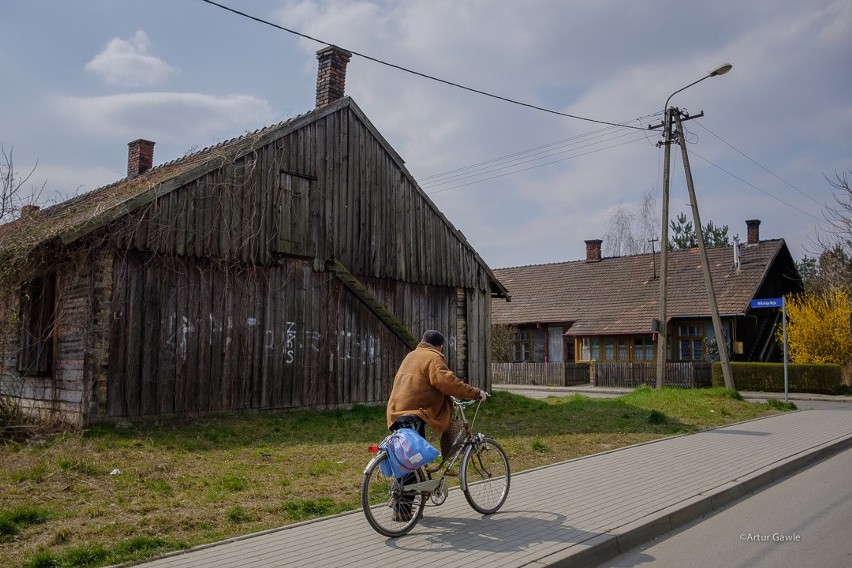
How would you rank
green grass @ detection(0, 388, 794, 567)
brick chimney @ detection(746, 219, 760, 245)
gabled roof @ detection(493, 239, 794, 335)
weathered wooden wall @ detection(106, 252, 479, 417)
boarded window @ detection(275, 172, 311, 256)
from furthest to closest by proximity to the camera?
brick chimney @ detection(746, 219, 760, 245)
gabled roof @ detection(493, 239, 794, 335)
boarded window @ detection(275, 172, 311, 256)
weathered wooden wall @ detection(106, 252, 479, 417)
green grass @ detection(0, 388, 794, 567)

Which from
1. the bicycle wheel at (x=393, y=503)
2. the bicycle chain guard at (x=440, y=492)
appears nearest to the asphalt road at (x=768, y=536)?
the bicycle chain guard at (x=440, y=492)

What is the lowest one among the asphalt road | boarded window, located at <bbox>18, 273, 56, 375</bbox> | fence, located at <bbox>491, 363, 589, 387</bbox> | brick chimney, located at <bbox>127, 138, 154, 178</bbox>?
the asphalt road

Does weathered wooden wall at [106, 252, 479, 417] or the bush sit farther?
the bush

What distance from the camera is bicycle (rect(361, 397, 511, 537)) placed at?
6.45 metres

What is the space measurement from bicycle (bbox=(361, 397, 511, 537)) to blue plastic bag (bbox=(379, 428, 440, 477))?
0.07 metres

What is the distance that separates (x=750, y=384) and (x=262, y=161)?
908 inches

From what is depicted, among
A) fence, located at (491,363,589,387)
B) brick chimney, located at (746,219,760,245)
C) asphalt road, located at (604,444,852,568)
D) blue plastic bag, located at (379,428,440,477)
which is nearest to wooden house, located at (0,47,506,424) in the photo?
blue plastic bag, located at (379,428,440,477)

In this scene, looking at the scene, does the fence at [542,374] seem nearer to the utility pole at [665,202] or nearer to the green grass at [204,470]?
the utility pole at [665,202]

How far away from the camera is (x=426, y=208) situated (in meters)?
18.9

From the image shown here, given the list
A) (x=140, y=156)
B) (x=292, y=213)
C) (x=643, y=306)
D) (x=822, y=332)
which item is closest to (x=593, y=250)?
(x=643, y=306)

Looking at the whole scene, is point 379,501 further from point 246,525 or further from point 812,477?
point 812,477

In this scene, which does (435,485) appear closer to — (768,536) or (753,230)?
(768,536)

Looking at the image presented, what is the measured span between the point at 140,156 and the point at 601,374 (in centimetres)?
2227

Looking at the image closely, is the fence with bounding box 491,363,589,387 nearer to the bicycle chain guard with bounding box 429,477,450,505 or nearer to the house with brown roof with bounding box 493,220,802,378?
the house with brown roof with bounding box 493,220,802,378
